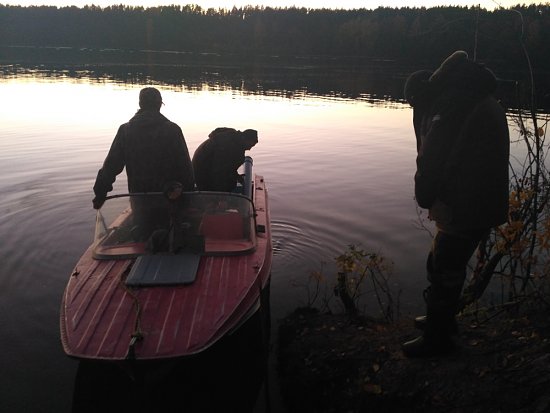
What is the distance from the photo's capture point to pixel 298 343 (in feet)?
15.9

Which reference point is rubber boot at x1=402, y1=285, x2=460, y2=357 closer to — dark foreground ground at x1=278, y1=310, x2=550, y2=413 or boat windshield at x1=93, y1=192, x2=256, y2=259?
dark foreground ground at x1=278, y1=310, x2=550, y2=413

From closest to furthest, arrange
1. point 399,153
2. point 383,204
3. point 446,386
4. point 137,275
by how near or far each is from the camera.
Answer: point 446,386, point 137,275, point 383,204, point 399,153

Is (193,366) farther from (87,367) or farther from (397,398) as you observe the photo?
(397,398)

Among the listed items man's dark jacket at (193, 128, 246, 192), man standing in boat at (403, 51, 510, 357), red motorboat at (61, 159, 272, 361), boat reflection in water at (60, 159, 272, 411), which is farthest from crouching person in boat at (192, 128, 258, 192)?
man standing in boat at (403, 51, 510, 357)

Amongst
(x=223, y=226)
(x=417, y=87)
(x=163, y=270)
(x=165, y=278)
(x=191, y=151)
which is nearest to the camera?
(x=417, y=87)

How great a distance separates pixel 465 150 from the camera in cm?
291

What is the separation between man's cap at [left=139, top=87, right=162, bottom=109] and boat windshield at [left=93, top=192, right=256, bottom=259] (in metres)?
1.02

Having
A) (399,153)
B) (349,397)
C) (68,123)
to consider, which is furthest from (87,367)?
(68,123)

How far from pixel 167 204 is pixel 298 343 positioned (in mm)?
2012

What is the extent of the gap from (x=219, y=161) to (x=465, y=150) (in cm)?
390

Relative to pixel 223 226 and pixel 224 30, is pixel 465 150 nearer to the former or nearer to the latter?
pixel 223 226

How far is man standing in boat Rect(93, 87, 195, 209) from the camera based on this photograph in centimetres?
516

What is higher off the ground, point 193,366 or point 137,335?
point 137,335

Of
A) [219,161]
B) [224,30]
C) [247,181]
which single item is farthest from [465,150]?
[224,30]
